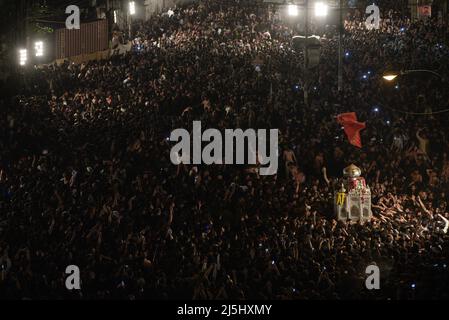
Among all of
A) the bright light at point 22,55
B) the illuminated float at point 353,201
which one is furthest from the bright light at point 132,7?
the illuminated float at point 353,201

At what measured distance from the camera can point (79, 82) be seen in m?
29.5

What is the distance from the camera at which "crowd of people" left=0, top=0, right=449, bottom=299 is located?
15.3 meters

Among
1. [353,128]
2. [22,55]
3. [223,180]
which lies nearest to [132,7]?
[22,55]

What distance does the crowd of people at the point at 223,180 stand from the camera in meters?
15.3

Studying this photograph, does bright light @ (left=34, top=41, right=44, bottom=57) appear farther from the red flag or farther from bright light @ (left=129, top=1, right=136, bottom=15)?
the red flag

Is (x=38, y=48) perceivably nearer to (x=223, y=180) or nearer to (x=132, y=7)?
(x=132, y=7)

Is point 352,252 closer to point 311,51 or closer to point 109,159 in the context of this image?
point 109,159

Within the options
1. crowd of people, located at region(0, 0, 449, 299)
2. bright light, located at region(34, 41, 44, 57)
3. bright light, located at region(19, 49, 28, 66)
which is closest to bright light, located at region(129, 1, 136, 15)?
bright light, located at region(34, 41, 44, 57)

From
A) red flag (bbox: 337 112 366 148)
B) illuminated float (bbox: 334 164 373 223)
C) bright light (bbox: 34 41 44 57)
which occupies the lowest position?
illuminated float (bbox: 334 164 373 223)

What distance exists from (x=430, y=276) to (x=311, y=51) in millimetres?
10617

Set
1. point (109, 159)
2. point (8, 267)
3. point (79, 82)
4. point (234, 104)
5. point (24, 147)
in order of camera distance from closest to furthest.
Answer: point (8, 267)
point (109, 159)
point (24, 147)
point (234, 104)
point (79, 82)

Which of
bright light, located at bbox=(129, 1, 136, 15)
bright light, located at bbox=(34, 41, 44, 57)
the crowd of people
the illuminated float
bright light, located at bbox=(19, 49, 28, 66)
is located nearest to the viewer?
the crowd of people

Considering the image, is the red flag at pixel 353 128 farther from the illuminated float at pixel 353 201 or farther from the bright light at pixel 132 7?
the bright light at pixel 132 7

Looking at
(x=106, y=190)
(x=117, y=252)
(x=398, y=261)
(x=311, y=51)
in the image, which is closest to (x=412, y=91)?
(x=311, y=51)
